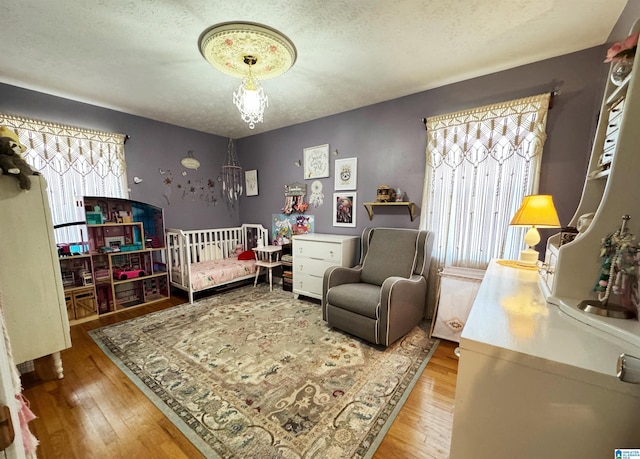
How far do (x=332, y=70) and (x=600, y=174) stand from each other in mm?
1990

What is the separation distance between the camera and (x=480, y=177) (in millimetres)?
2348

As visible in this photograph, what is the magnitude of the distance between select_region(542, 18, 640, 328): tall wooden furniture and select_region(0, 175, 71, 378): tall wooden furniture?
3.05 metres

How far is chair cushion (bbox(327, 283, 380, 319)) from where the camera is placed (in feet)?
6.94

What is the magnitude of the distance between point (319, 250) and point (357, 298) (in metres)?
1.00

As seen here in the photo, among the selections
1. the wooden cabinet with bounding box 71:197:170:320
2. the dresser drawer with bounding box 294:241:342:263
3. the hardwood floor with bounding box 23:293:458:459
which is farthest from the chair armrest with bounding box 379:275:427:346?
the wooden cabinet with bounding box 71:197:170:320

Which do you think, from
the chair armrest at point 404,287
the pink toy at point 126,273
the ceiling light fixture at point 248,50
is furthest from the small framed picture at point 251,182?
the chair armrest at point 404,287

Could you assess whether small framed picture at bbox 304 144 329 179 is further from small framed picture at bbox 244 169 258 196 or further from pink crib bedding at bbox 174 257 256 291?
pink crib bedding at bbox 174 257 256 291

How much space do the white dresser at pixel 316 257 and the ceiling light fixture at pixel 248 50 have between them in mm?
1700

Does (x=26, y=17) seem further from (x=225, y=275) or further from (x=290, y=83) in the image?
(x=225, y=275)

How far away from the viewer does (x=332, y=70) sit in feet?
7.18

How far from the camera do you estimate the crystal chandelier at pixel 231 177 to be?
4352mm

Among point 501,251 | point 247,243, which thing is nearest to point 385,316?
point 501,251

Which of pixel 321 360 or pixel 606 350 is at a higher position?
pixel 606 350

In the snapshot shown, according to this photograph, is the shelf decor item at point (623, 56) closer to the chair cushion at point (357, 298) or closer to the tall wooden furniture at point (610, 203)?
the tall wooden furniture at point (610, 203)
